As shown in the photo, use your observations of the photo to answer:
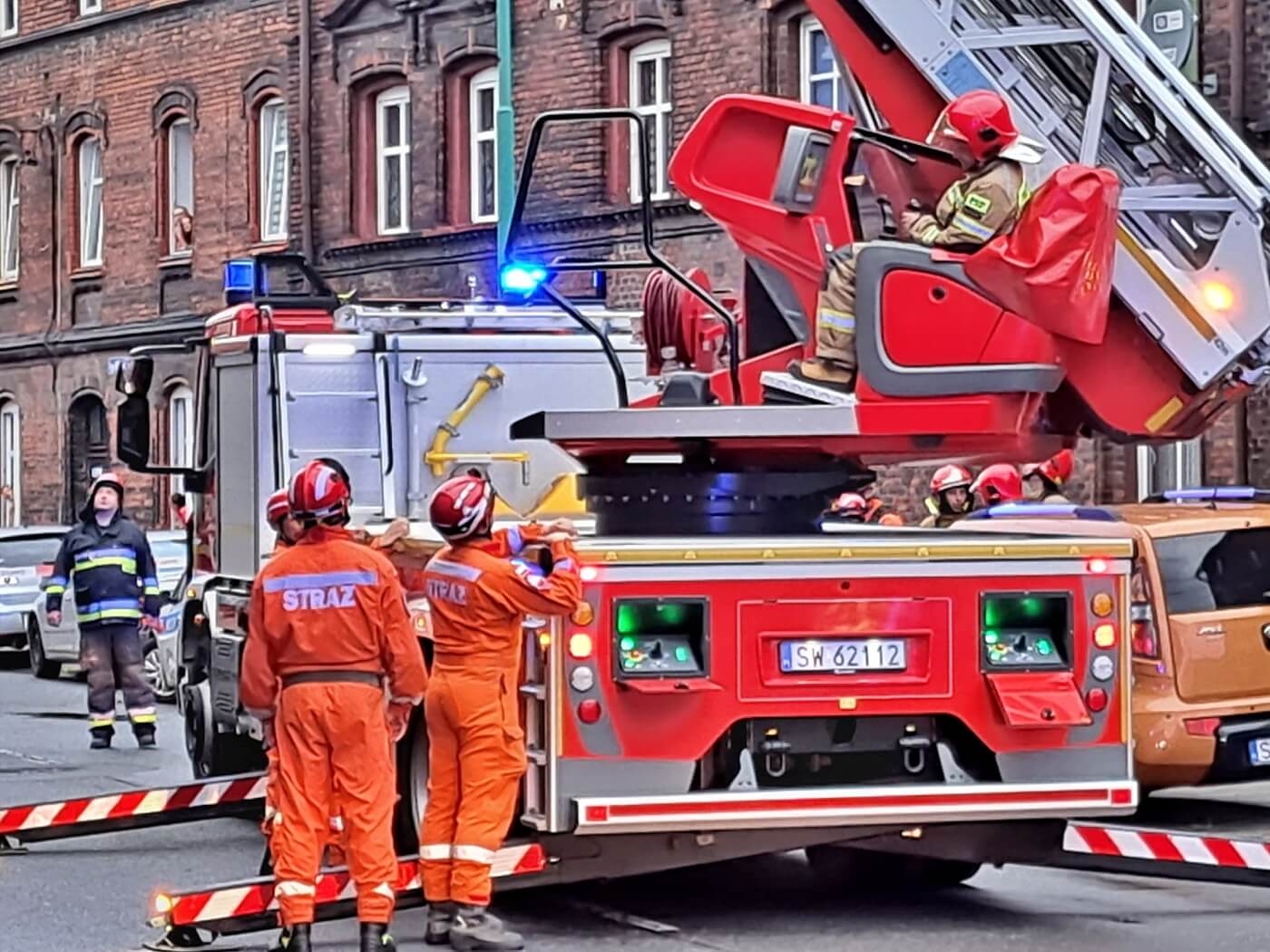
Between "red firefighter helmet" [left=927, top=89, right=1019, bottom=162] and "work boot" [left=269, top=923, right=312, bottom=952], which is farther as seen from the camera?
"red firefighter helmet" [left=927, top=89, right=1019, bottom=162]

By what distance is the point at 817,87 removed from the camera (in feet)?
78.6

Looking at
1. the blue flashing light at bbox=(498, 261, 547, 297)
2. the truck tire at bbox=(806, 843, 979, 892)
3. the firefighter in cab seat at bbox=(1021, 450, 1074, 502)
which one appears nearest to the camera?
the blue flashing light at bbox=(498, 261, 547, 297)

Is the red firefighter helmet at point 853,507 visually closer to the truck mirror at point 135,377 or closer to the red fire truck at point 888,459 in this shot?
the truck mirror at point 135,377

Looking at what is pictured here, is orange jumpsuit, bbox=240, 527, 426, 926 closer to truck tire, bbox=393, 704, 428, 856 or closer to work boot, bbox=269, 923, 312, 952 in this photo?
work boot, bbox=269, 923, 312, 952

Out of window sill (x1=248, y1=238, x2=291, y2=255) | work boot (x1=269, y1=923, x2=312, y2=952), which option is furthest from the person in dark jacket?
window sill (x1=248, y1=238, x2=291, y2=255)

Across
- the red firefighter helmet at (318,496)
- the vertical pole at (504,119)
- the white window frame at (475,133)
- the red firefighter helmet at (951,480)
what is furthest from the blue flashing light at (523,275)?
the white window frame at (475,133)

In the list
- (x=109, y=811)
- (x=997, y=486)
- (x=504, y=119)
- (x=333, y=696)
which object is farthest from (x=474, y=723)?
(x=504, y=119)

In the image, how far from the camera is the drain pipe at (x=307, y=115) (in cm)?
3033

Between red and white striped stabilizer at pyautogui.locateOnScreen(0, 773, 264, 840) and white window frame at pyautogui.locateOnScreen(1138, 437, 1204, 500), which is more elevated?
white window frame at pyautogui.locateOnScreen(1138, 437, 1204, 500)

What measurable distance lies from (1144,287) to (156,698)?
1292 cm

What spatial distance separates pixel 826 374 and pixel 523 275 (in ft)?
5.24

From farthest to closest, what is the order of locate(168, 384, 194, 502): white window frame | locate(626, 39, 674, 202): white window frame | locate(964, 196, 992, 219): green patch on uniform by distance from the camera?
1. locate(168, 384, 194, 502): white window frame
2. locate(626, 39, 674, 202): white window frame
3. locate(964, 196, 992, 219): green patch on uniform

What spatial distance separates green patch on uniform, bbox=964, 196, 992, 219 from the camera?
8.89 meters

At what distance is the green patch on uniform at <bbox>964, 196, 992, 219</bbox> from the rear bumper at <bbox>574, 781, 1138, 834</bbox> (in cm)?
200
